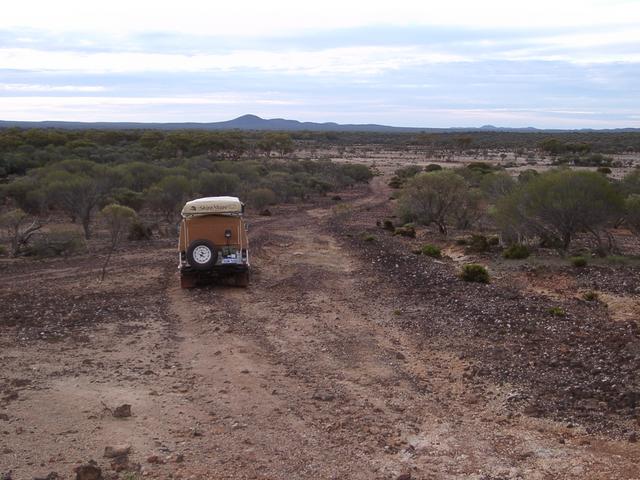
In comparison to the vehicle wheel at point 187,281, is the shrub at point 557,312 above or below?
above

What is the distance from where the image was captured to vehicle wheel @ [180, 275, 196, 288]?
631 inches

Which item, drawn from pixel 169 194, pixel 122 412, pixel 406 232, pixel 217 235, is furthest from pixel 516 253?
pixel 169 194

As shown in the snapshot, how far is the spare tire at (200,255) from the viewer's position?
15.6 meters

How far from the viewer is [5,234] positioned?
2731cm

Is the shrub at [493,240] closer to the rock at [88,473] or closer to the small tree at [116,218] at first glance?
the small tree at [116,218]

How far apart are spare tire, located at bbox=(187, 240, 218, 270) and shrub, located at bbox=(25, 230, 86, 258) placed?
8687mm

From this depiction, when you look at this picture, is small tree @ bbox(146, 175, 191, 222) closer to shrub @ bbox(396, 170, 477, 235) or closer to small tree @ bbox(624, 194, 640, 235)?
shrub @ bbox(396, 170, 477, 235)

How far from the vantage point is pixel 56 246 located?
22953mm

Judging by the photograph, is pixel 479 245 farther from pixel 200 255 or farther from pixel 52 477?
pixel 52 477

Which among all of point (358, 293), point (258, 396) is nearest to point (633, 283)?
point (358, 293)

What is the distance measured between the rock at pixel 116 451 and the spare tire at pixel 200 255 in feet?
26.4

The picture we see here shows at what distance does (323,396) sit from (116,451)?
2900mm

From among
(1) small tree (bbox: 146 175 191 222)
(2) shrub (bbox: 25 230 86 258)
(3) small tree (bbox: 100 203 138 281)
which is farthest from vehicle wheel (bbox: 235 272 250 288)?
(1) small tree (bbox: 146 175 191 222)

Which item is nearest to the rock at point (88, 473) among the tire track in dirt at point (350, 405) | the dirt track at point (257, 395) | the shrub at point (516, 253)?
the dirt track at point (257, 395)
